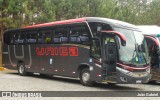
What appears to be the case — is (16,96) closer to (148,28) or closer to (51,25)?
(51,25)

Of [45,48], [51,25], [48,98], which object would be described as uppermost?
[51,25]

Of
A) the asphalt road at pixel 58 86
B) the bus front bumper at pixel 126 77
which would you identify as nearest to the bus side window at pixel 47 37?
the asphalt road at pixel 58 86

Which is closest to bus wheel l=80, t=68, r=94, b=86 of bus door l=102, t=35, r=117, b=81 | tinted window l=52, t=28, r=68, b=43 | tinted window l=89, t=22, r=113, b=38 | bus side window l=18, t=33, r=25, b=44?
bus door l=102, t=35, r=117, b=81

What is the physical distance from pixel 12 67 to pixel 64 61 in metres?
7.15

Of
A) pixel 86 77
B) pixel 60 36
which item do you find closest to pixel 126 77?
pixel 86 77

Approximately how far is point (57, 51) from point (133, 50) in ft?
17.6

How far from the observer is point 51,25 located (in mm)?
21172

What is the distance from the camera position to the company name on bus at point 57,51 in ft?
62.4

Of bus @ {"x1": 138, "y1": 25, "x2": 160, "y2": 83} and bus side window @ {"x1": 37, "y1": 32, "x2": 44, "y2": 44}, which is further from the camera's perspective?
bus side window @ {"x1": 37, "y1": 32, "x2": 44, "y2": 44}

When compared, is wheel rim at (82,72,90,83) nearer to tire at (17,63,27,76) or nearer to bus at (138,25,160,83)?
bus at (138,25,160,83)

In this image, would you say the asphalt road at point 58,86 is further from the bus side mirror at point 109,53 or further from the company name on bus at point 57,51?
the company name on bus at point 57,51

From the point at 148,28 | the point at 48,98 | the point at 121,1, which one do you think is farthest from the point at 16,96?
the point at 121,1

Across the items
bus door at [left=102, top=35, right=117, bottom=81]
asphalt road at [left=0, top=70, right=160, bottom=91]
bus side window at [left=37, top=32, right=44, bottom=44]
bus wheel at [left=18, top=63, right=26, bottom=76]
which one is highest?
bus side window at [left=37, top=32, right=44, bottom=44]

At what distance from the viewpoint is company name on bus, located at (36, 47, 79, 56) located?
1902 centimetres
